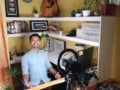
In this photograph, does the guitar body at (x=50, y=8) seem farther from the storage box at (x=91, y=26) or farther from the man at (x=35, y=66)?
the storage box at (x=91, y=26)

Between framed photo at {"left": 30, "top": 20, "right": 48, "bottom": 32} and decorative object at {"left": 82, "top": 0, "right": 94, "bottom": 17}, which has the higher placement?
decorative object at {"left": 82, "top": 0, "right": 94, "bottom": 17}

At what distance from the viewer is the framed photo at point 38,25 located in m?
3.00

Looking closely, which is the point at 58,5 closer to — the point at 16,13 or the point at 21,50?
the point at 16,13

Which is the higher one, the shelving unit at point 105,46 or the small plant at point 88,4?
the small plant at point 88,4

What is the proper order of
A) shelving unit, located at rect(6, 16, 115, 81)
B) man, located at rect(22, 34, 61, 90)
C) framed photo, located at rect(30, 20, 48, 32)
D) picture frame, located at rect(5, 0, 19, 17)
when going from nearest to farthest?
shelving unit, located at rect(6, 16, 115, 81)
man, located at rect(22, 34, 61, 90)
picture frame, located at rect(5, 0, 19, 17)
framed photo, located at rect(30, 20, 48, 32)

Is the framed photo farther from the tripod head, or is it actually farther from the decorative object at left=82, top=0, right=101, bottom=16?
the tripod head

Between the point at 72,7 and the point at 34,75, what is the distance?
4.03 ft

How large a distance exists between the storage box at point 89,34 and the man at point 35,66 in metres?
0.61

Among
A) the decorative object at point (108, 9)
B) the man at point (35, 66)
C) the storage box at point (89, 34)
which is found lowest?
the man at point (35, 66)

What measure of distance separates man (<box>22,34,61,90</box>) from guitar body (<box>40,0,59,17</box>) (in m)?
0.78

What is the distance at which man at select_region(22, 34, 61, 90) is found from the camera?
7.30ft

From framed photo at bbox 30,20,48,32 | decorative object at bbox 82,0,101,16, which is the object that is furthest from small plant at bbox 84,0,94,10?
framed photo at bbox 30,20,48,32

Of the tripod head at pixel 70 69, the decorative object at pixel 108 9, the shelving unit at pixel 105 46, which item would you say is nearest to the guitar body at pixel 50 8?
the shelving unit at pixel 105 46

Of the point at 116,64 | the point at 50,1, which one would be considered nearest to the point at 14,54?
the point at 50,1
